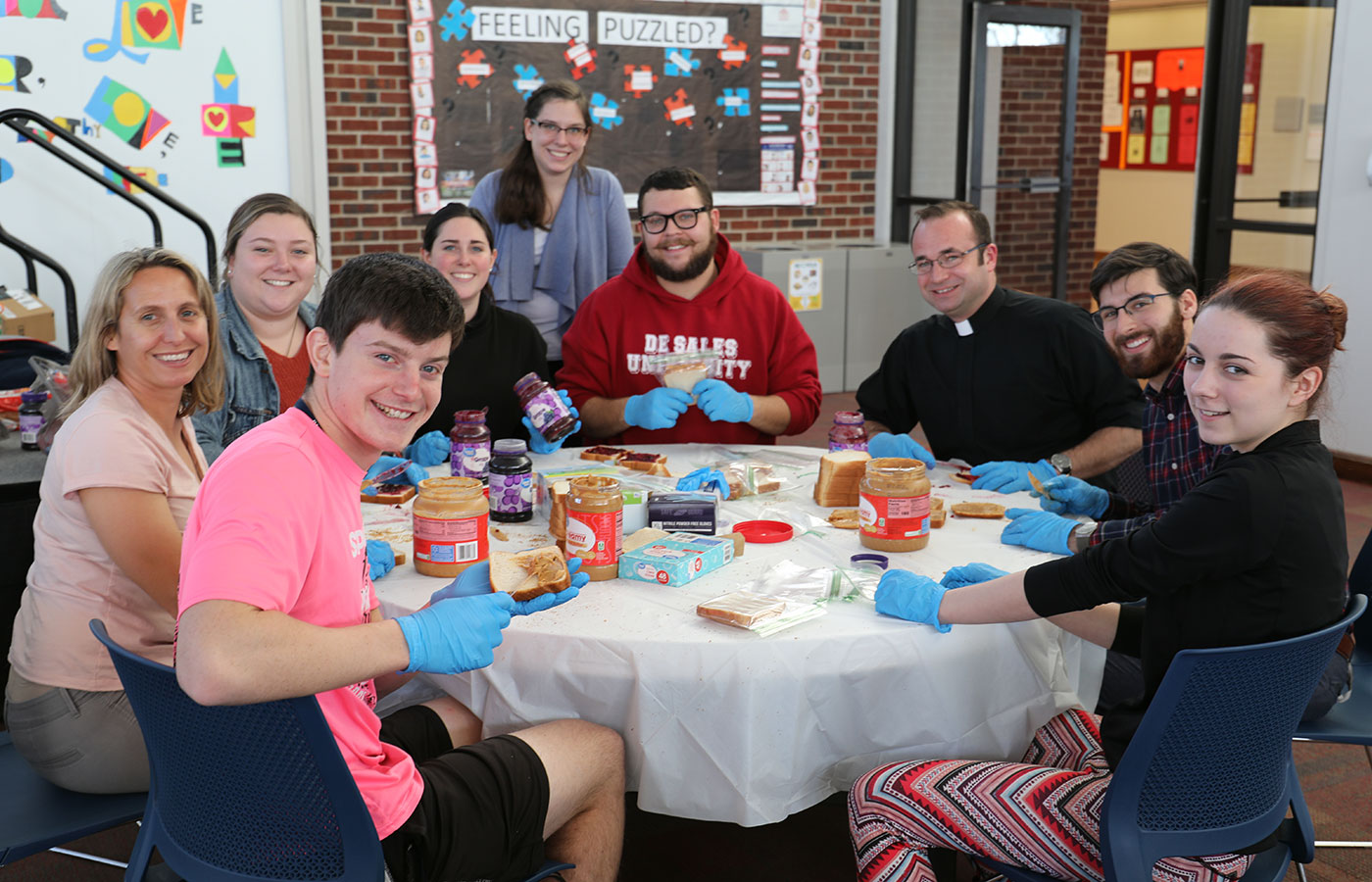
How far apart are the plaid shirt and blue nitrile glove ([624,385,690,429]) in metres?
1.20

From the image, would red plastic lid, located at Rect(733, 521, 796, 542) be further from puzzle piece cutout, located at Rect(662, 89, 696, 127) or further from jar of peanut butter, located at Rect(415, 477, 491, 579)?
puzzle piece cutout, located at Rect(662, 89, 696, 127)

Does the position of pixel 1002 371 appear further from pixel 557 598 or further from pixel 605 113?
pixel 605 113

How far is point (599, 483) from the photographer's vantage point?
89.0 inches

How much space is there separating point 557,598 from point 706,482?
2.72 ft

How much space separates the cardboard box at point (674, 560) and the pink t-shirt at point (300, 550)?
58 centimetres

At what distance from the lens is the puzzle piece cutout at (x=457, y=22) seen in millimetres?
6801

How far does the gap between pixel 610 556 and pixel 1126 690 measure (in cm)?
123

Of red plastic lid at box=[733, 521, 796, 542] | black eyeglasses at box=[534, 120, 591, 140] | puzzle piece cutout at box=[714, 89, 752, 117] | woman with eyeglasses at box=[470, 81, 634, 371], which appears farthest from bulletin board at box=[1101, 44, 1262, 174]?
red plastic lid at box=[733, 521, 796, 542]

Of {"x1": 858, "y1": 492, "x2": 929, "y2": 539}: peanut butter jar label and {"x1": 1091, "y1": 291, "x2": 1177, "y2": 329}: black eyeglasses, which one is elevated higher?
{"x1": 1091, "y1": 291, "x2": 1177, "y2": 329}: black eyeglasses

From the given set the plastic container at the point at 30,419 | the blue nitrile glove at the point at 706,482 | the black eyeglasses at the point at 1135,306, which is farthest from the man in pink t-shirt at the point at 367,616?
the plastic container at the point at 30,419

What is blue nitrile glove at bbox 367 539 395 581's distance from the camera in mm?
2236

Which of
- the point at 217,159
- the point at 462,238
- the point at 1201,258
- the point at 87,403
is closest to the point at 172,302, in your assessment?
the point at 87,403

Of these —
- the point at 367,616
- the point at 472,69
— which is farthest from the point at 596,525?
the point at 472,69

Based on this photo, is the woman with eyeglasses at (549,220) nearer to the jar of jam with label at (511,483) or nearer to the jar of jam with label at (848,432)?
the jar of jam with label at (848,432)
